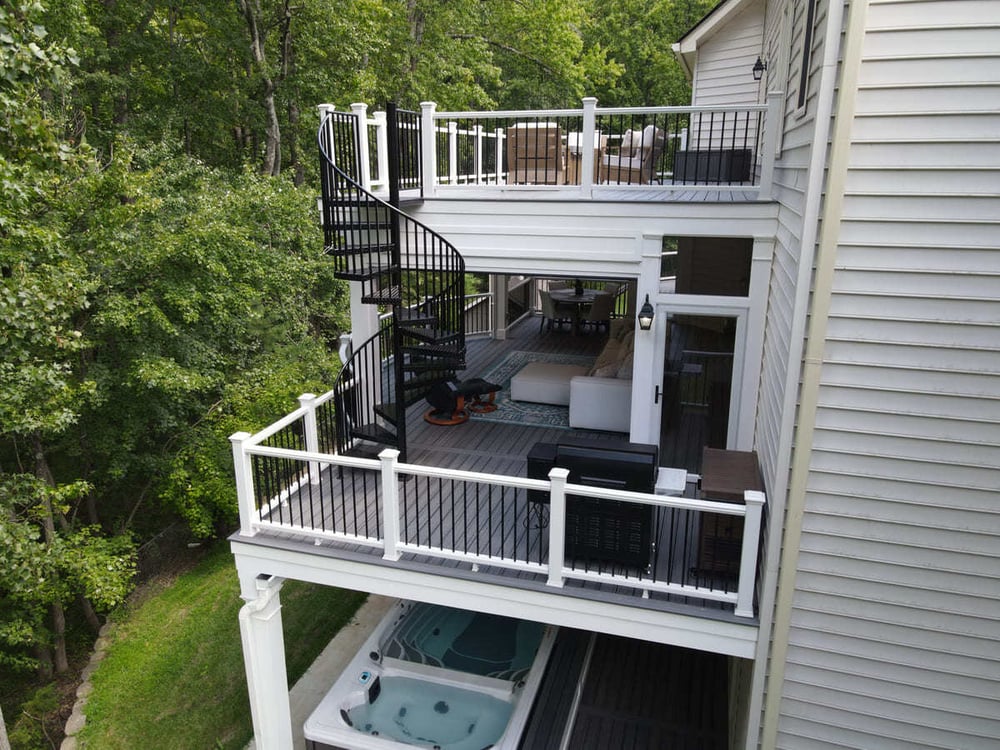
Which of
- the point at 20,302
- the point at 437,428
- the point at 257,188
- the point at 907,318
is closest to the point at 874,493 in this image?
the point at 907,318

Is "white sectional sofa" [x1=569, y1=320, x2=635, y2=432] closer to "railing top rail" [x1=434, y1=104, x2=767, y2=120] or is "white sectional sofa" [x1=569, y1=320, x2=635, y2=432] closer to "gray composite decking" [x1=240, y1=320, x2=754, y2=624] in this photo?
"gray composite decking" [x1=240, y1=320, x2=754, y2=624]

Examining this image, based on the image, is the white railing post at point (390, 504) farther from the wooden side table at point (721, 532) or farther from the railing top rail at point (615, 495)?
the wooden side table at point (721, 532)

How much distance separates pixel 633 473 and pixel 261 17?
511 inches

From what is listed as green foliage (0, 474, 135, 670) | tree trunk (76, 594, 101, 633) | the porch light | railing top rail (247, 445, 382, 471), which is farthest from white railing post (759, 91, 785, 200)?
tree trunk (76, 594, 101, 633)

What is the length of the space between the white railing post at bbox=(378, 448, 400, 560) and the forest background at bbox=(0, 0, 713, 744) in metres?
3.17

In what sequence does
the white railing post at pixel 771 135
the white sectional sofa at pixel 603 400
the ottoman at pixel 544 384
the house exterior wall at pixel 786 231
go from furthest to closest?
the ottoman at pixel 544 384, the white sectional sofa at pixel 603 400, the white railing post at pixel 771 135, the house exterior wall at pixel 786 231

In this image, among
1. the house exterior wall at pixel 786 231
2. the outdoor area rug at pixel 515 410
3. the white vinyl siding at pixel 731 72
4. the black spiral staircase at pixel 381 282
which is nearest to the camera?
the house exterior wall at pixel 786 231

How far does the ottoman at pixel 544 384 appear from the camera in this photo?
9.09m

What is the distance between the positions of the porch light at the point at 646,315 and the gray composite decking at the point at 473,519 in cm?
169

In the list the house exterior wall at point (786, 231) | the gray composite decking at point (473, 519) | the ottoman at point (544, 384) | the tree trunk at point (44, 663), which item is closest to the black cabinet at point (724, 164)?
the house exterior wall at point (786, 231)

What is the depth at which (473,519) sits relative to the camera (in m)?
5.99

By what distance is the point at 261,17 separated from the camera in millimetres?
13750

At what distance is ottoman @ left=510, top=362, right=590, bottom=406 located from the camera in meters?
9.09

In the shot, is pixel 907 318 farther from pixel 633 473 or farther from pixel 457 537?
pixel 457 537
